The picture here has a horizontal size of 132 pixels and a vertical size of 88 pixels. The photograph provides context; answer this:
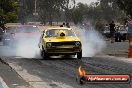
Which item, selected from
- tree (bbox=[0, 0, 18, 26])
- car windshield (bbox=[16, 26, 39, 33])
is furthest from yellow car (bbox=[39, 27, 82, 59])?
tree (bbox=[0, 0, 18, 26])

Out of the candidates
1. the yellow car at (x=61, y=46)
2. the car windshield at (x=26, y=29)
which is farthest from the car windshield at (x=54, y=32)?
the car windshield at (x=26, y=29)

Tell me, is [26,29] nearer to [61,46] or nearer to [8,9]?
[61,46]

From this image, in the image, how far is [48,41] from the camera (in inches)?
694

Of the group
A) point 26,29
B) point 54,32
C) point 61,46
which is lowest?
point 26,29

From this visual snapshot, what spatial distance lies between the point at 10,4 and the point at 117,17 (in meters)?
58.2

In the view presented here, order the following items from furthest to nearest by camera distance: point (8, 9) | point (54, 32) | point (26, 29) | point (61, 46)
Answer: point (8, 9), point (26, 29), point (54, 32), point (61, 46)

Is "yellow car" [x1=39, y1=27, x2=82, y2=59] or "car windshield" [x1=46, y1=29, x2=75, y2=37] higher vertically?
"car windshield" [x1=46, y1=29, x2=75, y2=37]

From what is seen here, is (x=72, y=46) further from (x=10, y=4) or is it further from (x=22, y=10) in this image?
(x=22, y=10)

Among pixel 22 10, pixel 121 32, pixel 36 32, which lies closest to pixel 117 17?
pixel 22 10

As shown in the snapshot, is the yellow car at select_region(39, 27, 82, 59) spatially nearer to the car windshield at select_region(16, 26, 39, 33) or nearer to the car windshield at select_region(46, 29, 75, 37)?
the car windshield at select_region(46, 29, 75, 37)

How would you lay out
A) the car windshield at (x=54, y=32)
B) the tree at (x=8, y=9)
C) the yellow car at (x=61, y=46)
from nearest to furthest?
the yellow car at (x=61, y=46) < the car windshield at (x=54, y=32) < the tree at (x=8, y=9)

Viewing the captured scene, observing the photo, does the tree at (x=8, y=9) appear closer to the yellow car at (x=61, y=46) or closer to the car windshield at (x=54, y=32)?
the car windshield at (x=54, y=32)

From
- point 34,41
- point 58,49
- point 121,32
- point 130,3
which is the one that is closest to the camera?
point 58,49

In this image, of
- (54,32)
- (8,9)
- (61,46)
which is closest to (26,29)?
(54,32)
